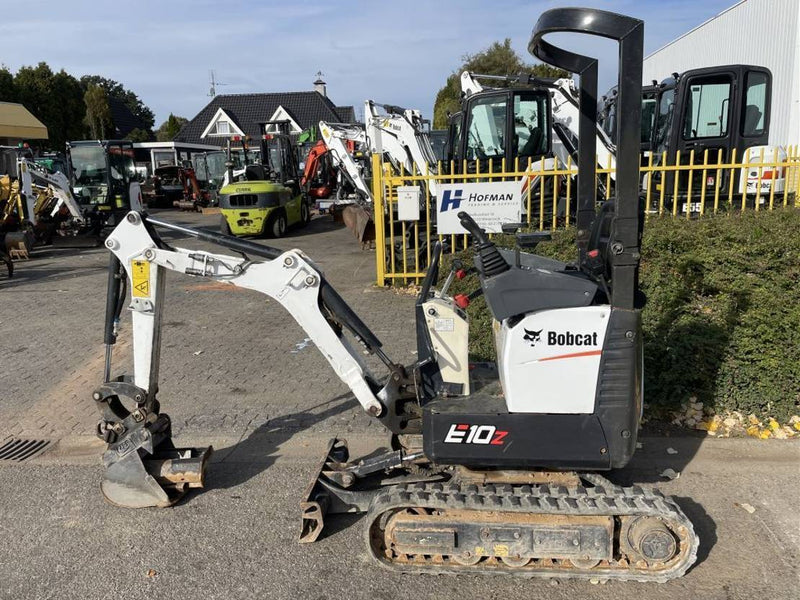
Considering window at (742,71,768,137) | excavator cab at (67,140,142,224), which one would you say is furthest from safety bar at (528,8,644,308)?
excavator cab at (67,140,142,224)

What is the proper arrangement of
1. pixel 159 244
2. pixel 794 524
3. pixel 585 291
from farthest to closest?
pixel 159 244 → pixel 794 524 → pixel 585 291

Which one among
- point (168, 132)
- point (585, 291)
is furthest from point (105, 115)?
point (585, 291)

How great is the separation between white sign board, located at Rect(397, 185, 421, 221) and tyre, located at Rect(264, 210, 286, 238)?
9.08 metres

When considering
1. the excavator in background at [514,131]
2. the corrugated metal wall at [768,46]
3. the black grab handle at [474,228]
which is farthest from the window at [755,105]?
the black grab handle at [474,228]

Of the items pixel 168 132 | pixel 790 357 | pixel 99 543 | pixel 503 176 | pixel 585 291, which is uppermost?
pixel 168 132

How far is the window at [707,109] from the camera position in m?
10.8

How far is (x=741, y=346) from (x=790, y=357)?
345mm

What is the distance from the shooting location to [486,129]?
437 inches

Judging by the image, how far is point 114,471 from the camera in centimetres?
404

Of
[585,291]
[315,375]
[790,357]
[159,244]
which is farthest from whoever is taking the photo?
[315,375]

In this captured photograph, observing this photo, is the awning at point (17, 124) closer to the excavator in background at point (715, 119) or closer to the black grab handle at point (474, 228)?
the excavator in background at point (715, 119)

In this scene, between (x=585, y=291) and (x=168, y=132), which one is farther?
(x=168, y=132)

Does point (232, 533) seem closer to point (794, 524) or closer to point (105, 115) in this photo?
point (794, 524)

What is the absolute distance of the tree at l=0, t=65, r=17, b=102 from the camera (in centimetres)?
3897
